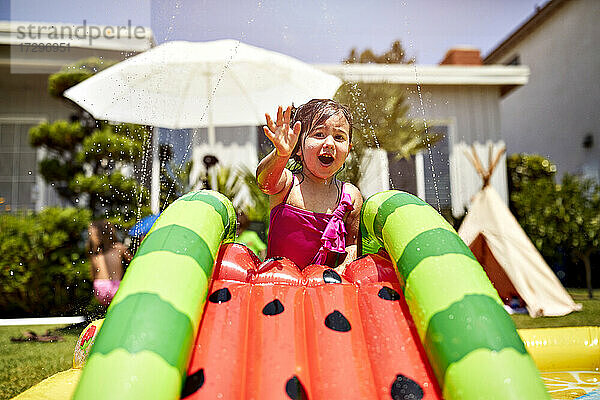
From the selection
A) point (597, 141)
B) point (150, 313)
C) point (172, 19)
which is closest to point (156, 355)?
point (150, 313)

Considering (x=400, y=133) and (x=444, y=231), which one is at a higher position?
(x=400, y=133)

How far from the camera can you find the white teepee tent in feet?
19.6

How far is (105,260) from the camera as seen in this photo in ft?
17.1

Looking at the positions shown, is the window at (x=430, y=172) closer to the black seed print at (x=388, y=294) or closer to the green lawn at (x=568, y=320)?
the green lawn at (x=568, y=320)

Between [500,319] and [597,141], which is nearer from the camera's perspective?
[500,319]

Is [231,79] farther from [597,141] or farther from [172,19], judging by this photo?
[597,141]

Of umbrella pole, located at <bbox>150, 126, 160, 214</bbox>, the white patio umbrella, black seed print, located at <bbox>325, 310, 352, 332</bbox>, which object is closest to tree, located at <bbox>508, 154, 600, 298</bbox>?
the white patio umbrella

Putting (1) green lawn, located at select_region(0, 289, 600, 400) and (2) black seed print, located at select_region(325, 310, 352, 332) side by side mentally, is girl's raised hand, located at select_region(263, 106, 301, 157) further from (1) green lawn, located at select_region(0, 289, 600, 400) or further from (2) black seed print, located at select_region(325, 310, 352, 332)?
(1) green lawn, located at select_region(0, 289, 600, 400)

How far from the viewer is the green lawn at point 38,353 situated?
349 cm

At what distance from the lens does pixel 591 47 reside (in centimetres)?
1020

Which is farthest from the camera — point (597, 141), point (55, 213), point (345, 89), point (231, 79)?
point (597, 141)

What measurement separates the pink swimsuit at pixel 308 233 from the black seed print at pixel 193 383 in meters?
0.97

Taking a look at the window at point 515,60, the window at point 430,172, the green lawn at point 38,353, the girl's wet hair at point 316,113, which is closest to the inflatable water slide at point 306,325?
the girl's wet hair at point 316,113

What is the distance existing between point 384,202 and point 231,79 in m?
4.34
